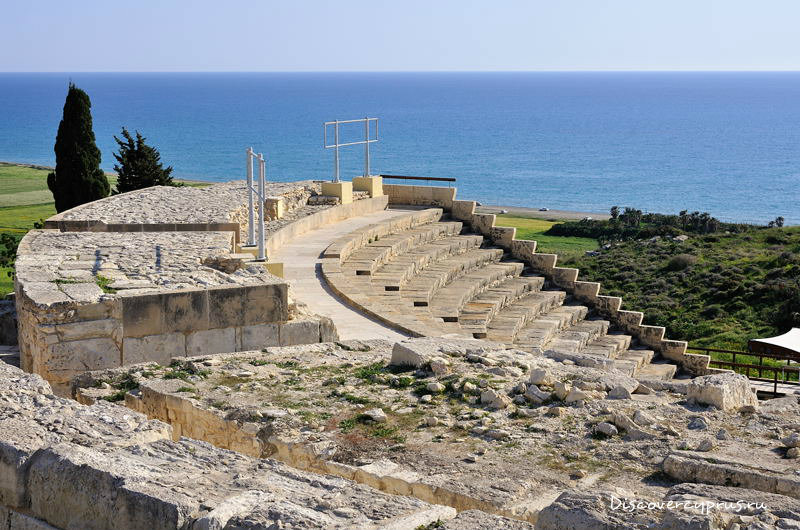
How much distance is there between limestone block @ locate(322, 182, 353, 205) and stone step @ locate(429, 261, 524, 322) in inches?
172

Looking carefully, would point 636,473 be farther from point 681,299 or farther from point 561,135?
point 561,135

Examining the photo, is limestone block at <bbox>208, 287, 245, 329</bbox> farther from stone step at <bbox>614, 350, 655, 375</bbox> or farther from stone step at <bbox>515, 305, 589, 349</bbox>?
stone step at <bbox>614, 350, 655, 375</bbox>

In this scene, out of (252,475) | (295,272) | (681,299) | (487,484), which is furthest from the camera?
(681,299)

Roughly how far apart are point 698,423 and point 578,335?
1048 centimetres

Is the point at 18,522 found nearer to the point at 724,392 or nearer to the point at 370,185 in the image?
the point at 724,392

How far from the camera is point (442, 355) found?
9.05 m

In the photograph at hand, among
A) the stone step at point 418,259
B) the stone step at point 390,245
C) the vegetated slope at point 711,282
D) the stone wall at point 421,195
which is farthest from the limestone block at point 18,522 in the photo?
the vegetated slope at point 711,282

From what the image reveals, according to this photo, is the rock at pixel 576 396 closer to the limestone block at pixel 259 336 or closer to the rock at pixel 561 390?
the rock at pixel 561 390

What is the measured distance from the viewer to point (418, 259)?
18938mm

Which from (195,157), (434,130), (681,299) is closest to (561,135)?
(434,130)

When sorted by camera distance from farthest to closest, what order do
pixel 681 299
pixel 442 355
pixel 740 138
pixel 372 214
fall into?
1. pixel 740 138
2. pixel 681 299
3. pixel 372 214
4. pixel 442 355

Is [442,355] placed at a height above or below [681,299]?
above

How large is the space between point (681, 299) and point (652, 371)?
63.3 feet

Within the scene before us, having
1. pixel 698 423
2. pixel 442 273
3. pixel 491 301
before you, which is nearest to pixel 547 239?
pixel 442 273
